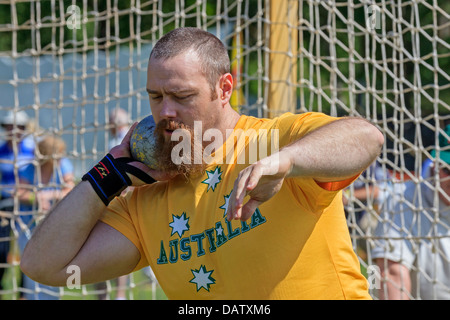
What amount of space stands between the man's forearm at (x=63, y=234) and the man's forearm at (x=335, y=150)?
0.94 meters

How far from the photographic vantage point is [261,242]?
89.7 inches

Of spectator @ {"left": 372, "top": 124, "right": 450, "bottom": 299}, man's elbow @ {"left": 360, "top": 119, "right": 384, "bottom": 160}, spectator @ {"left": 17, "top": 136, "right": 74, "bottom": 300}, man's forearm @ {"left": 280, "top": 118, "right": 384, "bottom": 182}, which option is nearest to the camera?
man's forearm @ {"left": 280, "top": 118, "right": 384, "bottom": 182}

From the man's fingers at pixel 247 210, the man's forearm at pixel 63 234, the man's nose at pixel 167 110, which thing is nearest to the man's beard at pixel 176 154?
the man's nose at pixel 167 110

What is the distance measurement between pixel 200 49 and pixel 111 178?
0.61 meters

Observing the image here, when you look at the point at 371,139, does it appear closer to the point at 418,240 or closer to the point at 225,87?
the point at 225,87

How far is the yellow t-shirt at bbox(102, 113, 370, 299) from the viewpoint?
7.44 ft

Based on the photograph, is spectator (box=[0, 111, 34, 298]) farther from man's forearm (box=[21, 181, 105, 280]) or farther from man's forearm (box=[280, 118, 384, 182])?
man's forearm (box=[280, 118, 384, 182])

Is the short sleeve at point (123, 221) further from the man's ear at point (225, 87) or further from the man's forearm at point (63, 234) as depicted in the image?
the man's ear at point (225, 87)

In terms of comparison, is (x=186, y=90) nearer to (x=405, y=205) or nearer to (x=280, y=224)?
(x=280, y=224)

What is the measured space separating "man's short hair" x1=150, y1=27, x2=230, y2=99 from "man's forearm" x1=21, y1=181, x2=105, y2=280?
60 centimetres

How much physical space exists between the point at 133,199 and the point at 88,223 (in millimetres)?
220

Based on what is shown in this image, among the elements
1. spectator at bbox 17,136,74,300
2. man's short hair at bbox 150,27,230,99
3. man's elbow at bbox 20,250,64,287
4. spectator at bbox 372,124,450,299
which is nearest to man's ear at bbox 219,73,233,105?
man's short hair at bbox 150,27,230,99

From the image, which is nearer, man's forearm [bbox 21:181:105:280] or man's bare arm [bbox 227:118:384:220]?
man's bare arm [bbox 227:118:384:220]

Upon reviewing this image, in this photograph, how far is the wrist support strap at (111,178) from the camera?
2.55m
